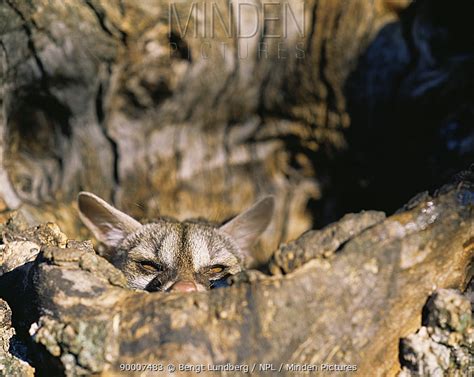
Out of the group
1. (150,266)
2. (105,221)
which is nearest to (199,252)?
(150,266)

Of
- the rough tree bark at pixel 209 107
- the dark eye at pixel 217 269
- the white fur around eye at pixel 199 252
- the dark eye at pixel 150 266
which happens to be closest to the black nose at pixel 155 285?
the dark eye at pixel 150 266

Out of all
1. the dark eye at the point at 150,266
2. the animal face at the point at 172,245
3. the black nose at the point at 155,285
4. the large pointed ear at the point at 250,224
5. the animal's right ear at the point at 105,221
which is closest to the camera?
the black nose at the point at 155,285

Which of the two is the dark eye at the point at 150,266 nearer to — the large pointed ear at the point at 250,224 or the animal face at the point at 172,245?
the animal face at the point at 172,245

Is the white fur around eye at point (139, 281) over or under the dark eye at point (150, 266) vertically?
under

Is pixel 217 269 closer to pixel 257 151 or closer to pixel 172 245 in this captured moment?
pixel 172 245

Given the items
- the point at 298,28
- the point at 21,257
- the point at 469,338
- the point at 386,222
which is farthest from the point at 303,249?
the point at 298,28

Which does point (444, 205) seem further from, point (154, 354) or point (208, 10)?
point (208, 10)

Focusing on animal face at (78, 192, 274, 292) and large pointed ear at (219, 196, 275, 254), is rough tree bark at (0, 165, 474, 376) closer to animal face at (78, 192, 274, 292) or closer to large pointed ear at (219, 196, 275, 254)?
animal face at (78, 192, 274, 292)

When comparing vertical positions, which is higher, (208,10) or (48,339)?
(208,10)
